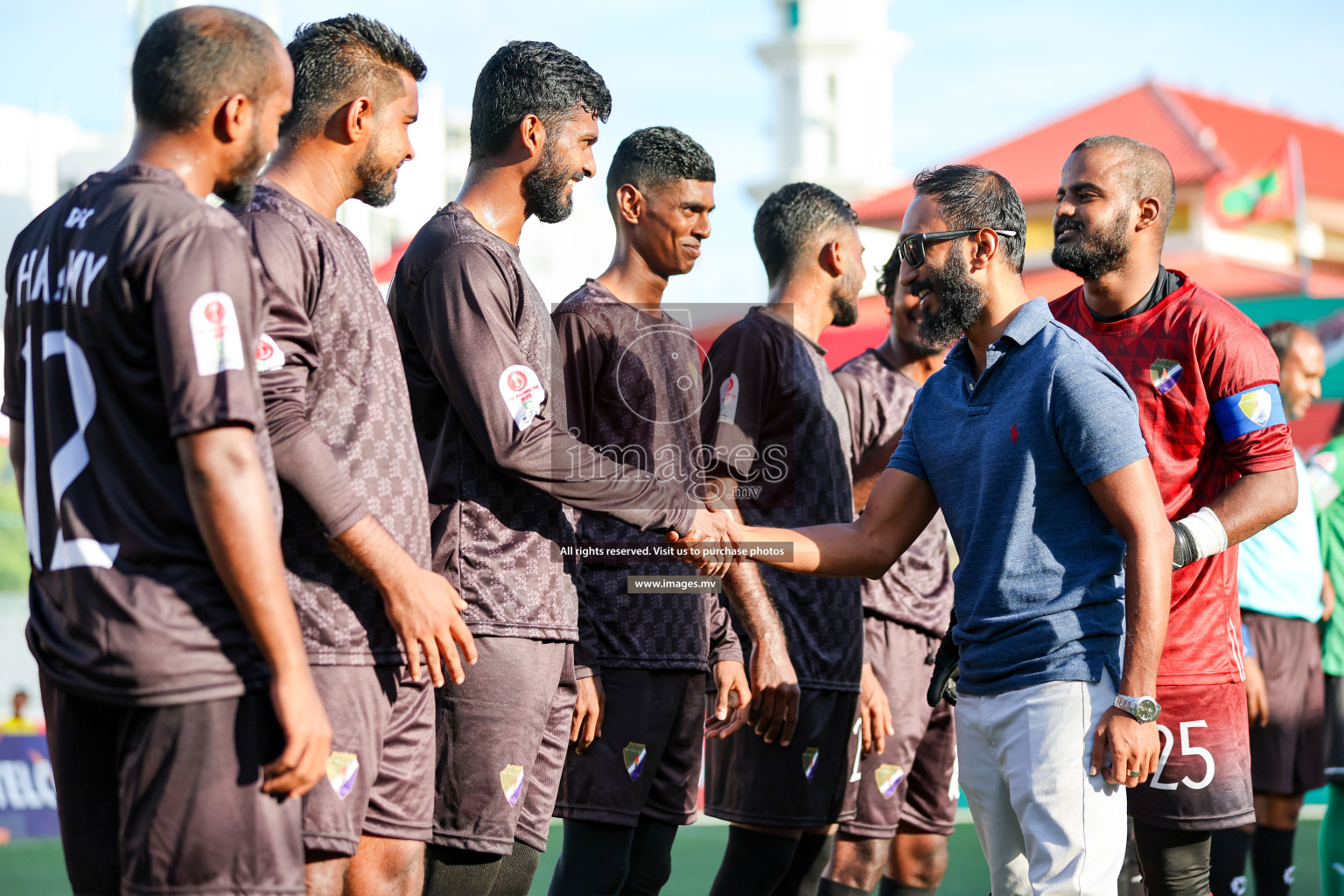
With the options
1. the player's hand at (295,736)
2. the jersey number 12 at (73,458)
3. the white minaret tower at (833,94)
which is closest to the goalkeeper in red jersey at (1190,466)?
the player's hand at (295,736)

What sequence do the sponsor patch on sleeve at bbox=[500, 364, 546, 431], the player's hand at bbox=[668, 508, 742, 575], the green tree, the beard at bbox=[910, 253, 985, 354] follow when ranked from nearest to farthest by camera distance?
the sponsor patch on sleeve at bbox=[500, 364, 546, 431], the beard at bbox=[910, 253, 985, 354], the player's hand at bbox=[668, 508, 742, 575], the green tree

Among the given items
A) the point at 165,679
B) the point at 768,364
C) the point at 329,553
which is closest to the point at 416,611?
the point at 329,553

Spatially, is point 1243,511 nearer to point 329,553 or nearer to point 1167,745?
point 1167,745

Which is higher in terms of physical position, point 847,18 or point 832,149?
point 847,18

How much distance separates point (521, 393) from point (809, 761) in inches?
65.5

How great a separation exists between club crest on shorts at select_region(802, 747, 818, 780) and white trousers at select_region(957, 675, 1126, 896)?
1.11 m

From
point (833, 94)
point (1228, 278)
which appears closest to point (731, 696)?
point (1228, 278)

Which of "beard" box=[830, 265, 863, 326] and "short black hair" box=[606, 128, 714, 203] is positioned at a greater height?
"short black hair" box=[606, 128, 714, 203]

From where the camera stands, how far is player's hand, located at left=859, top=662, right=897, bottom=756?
13.7ft

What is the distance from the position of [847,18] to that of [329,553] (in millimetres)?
63946

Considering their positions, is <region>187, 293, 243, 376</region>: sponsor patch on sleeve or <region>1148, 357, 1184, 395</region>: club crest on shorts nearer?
<region>187, 293, 243, 376</region>: sponsor patch on sleeve

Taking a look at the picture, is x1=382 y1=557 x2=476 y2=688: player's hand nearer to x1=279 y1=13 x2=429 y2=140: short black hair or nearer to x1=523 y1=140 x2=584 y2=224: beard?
x1=279 y1=13 x2=429 y2=140: short black hair

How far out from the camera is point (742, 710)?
377 cm

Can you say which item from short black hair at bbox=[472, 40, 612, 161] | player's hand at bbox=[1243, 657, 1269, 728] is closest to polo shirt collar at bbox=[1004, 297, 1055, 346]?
short black hair at bbox=[472, 40, 612, 161]
